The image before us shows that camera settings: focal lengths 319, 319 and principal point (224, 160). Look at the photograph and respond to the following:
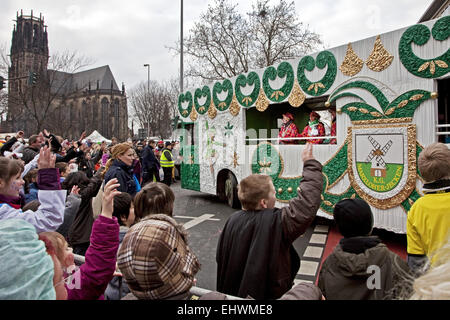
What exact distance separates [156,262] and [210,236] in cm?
512

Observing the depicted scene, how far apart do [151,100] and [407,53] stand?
125 feet

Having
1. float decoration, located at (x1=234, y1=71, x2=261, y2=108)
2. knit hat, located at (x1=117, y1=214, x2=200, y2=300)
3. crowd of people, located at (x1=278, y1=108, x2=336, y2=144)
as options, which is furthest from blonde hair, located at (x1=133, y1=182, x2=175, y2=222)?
float decoration, located at (x1=234, y1=71, x2=261, y2=108)

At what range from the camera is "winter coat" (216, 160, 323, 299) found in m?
2.10

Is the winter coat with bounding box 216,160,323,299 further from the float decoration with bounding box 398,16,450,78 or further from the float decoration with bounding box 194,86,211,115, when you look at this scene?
the float decoration with bounding box 194,86,211,115

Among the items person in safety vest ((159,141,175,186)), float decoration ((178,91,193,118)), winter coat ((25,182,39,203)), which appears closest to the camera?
winter coat ((25,182,39,203))

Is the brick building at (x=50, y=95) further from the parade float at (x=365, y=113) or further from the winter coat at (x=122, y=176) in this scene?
the winter coat at (x=122, y=176)

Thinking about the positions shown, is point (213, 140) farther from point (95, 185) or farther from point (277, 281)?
point (277, 281)

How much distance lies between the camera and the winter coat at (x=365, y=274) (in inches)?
71.3

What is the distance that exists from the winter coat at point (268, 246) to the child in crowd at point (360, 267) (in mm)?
273

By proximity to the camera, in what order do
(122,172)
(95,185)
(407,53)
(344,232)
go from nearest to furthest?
(344,232)
(95,185)
(122,172)
(407,53)

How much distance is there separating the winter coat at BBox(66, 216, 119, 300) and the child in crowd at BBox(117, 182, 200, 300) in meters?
0.25

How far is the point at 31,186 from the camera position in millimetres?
4195

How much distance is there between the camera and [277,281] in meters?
2.12
